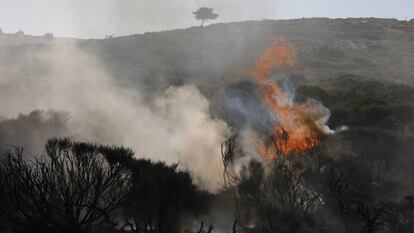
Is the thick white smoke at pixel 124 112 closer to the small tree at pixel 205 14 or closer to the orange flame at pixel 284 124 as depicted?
the orange flame at pixel 284 124

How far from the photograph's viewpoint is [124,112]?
5725 centimetres

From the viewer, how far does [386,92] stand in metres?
58.4

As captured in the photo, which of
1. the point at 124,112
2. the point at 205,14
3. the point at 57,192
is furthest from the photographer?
the point at 205,14

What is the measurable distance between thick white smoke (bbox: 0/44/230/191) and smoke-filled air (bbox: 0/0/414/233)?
22 centimetres

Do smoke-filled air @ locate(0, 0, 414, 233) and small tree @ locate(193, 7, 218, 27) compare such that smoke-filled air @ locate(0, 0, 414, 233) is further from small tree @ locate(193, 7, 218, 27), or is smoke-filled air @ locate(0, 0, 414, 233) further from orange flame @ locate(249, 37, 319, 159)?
Result: small tree @ locate(193, 7, 218, 27)

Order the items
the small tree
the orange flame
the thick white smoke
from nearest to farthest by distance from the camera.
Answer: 1. the orange flame
2. the thick white smoke
3. the small tree

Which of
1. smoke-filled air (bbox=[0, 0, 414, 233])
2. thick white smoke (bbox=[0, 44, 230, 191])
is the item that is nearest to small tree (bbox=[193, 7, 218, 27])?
smoke-filled air (bbox=[0, 0, 414, 233])

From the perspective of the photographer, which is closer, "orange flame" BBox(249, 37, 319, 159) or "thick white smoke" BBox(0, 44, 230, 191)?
"orange flame" BBox(249, 37, 319, 159)

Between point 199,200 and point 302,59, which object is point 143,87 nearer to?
point 302,59

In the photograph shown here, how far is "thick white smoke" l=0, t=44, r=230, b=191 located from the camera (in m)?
44.9

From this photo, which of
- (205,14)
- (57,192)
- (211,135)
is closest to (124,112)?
(211,135)

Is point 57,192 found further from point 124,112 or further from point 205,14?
point 205,14

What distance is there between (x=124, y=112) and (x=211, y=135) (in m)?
15.1

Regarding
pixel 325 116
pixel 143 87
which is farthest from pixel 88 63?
pixel 325 116
